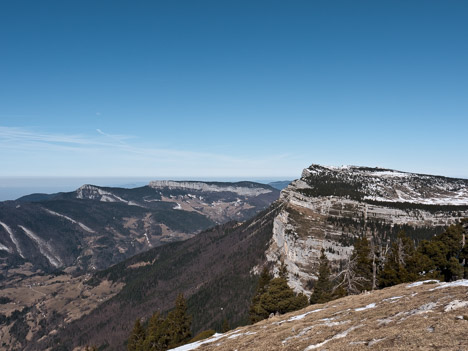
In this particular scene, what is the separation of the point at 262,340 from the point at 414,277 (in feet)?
142

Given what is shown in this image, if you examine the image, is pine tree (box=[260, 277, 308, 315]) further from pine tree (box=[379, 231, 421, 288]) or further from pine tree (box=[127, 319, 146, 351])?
pine tree (box=[127, 319, 146, 351])

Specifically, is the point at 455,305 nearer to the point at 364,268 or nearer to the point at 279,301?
the point at 279,301

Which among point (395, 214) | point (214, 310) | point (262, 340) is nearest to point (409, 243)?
point (262, 340)

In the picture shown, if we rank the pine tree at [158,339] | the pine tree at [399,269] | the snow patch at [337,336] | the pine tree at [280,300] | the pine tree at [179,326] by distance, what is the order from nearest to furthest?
the snow patch at [337,336] → the pine tree at [399,269] → the pine tree at [280,300] → the pine tree at [158,339] → the pine tree at [179,326]

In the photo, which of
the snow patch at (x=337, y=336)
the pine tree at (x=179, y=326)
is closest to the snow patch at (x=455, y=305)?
the snow patch at (x=337, y=336)

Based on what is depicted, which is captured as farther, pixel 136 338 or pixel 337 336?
pixel 136 338

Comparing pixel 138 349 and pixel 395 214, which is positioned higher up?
pixel 395 214

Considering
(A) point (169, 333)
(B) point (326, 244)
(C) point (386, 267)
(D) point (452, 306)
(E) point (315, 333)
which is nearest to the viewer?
(D) point (452, 306)

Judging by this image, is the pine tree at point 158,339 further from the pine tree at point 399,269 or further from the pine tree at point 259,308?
the pine tree at point 399,269

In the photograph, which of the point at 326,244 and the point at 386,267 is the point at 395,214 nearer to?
the point at 326,244

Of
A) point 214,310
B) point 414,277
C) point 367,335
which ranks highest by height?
point 367,335

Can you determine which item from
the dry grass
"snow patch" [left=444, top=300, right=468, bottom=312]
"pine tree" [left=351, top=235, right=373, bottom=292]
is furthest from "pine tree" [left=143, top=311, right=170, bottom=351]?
"snow patch" [left=444, top=300, right=468, bottom=312]

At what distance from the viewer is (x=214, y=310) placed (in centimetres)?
19600

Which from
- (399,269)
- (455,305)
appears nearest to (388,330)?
(455,305)
